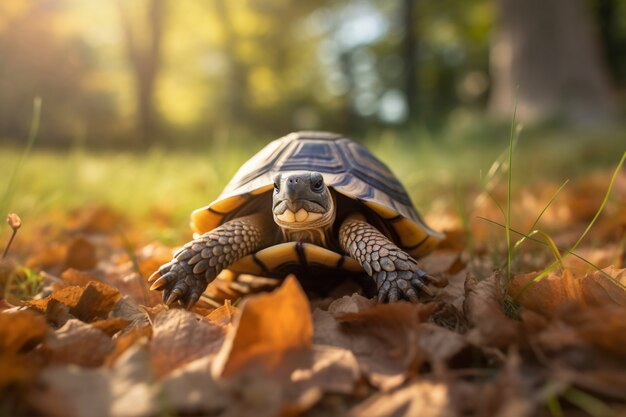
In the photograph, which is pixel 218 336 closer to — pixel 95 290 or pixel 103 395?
pixel 103 395

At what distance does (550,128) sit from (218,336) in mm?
9045

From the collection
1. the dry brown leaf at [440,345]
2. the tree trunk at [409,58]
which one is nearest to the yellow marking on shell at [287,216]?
the dry brown leaf at [440,345]

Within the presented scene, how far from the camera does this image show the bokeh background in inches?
191

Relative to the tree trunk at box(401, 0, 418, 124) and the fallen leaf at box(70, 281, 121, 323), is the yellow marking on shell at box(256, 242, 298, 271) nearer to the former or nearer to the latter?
the fallen leaf at box(70, 281, 121, 323)

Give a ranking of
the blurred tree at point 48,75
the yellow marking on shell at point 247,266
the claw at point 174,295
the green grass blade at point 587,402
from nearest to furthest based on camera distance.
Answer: the green grass blade at point 587,402 < the claw at point 174,295 < the yellow marking on shell at point 247,266 < the blurred tree at point 48,75

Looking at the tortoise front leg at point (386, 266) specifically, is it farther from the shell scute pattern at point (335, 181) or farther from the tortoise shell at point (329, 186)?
the shell scute pattern at point (335, 181)

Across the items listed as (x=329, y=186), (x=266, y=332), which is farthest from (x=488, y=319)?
(x=329, y=186)

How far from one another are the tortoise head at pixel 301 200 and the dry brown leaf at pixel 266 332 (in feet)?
2.25

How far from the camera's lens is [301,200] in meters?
1.67

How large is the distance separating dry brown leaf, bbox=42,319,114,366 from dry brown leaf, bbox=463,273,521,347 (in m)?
0.87

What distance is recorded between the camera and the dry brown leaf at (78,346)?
3.48ft

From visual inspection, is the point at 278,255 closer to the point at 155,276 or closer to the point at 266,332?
the point at 155,276

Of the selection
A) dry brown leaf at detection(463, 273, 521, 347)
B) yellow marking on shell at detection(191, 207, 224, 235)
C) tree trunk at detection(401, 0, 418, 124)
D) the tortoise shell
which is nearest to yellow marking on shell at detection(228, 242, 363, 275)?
the tortoise shell

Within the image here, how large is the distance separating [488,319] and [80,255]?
71.9 inches
